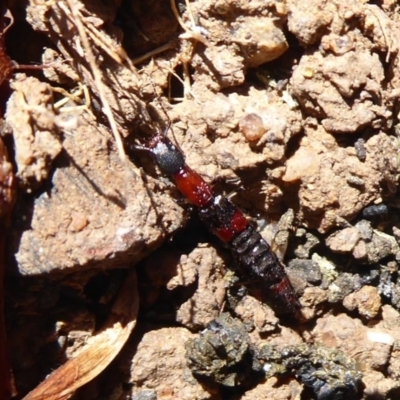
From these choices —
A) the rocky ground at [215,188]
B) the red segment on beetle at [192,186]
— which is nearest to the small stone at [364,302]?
the rocky ground at [215,188]

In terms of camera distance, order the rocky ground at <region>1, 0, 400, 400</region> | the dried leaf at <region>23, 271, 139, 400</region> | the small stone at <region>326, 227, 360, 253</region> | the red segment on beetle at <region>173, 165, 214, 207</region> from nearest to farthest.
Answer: the rocky ground at <region>1, 0, 400, 400</region> < the dried leaf at <region>23, 271, 139, 400</region> < the red segment on beetle at <region>173, 165, 214, 207</region> < the small stone at <region>326, 227, 360, 253</region>

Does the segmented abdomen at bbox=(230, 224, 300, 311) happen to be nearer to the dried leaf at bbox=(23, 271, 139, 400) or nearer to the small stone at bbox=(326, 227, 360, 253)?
the small stone at bbox=(326, 227, 360, 253)

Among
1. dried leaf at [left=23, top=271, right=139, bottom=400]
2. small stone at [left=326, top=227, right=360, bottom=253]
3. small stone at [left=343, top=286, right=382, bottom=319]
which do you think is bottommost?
small stone at [left=343, top=286, right=382, bottom=319]

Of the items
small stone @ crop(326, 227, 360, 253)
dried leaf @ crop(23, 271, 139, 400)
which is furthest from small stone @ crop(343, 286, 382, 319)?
dried leaf @ crop(23, 271, 139, 400)

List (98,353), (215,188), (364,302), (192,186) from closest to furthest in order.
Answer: (98,353) < (192,186) < (215,188) < (364,302)

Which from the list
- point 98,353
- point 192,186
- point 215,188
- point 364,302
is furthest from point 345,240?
point 98,353

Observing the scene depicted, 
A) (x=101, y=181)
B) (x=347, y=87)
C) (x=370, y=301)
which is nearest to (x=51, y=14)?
(x=101, y=181)

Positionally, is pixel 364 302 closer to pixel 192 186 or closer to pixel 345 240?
pixel 345 240

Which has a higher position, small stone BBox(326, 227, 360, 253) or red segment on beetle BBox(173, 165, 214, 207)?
red segment on beetle BBox(173, 165, 214, 207)
